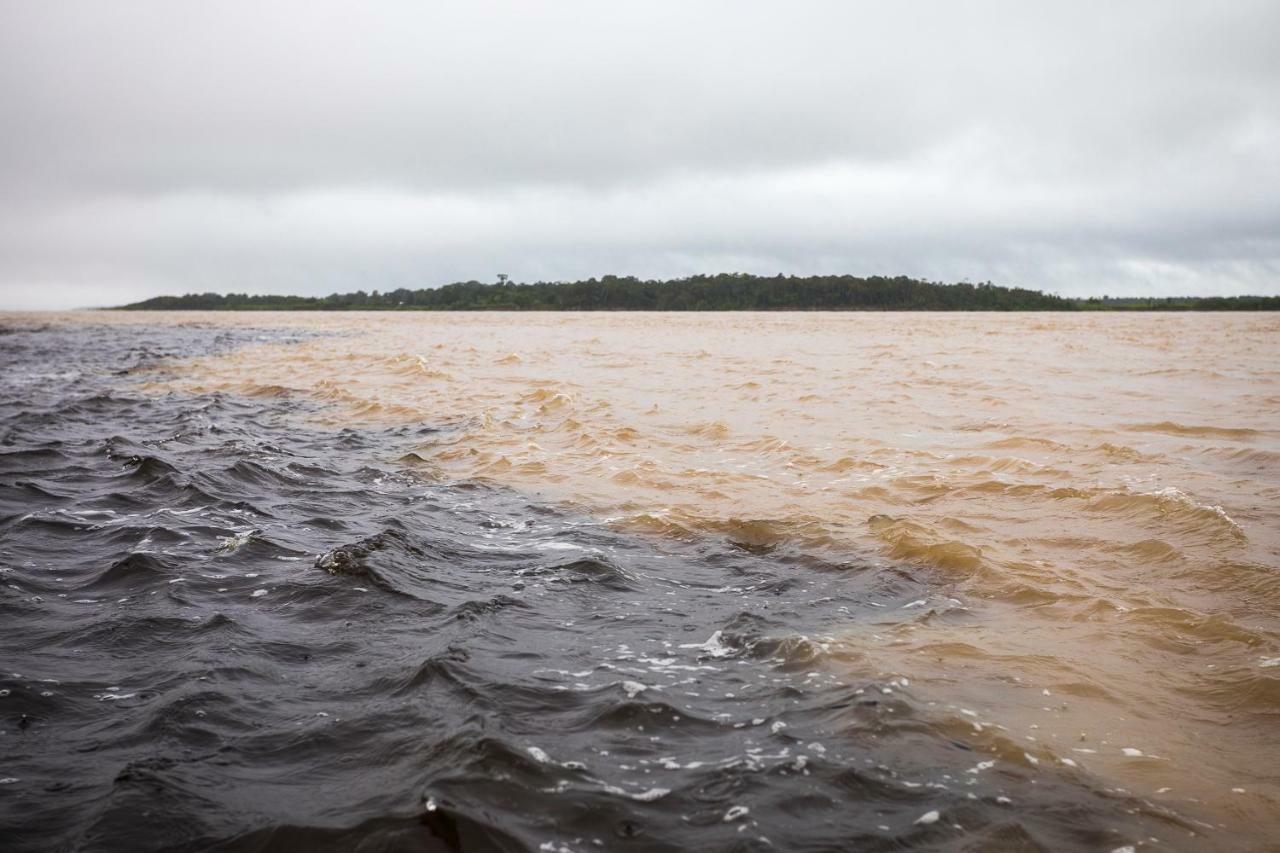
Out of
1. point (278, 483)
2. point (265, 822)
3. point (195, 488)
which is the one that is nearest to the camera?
point (265, 822)

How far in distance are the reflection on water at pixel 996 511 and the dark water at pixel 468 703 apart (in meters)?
0.27

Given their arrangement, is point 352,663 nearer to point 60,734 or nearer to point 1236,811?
point 60,734

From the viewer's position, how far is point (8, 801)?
10.1ft

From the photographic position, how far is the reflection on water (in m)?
3.98

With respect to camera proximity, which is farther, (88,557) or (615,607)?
(88,557)

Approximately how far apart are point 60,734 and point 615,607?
3.10 meters

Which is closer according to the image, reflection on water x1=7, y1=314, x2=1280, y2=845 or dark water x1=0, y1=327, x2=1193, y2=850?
dark water x1=0, y1=327, x2=1193, y2=850

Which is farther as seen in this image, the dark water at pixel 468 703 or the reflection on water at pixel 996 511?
the reflection on water at pixel 996 511

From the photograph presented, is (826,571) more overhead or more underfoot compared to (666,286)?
more underfoot

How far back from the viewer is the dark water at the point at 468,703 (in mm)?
3047

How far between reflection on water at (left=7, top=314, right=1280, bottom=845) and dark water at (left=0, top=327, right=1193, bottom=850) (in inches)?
10.6

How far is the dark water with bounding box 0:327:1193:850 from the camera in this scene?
3.05m

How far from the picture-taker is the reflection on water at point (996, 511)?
3.98 metres

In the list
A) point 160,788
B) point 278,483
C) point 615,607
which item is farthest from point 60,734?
point 278,483
